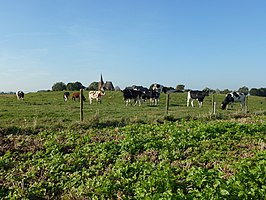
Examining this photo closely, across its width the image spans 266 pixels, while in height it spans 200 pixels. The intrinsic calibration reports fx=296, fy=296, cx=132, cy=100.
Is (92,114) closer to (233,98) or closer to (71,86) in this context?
(233,98)

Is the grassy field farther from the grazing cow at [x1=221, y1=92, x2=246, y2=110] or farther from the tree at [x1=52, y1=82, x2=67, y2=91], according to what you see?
the tree at [x1=52, y1=82, x2=67, y2=91]

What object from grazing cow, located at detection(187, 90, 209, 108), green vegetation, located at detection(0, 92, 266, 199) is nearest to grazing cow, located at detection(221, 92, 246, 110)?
grazing cow, located at detection(187, 90, 209, 108)

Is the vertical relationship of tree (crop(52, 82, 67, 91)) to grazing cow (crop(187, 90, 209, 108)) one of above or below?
above

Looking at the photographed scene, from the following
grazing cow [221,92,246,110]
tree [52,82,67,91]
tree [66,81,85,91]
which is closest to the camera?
grazing cow [221,92,246,110]

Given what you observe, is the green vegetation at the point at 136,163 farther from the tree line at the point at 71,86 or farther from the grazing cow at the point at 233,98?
the tree line at the point at 71,86

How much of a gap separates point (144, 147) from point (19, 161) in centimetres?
358

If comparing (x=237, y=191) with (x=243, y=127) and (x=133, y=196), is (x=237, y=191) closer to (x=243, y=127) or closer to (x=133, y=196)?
(x=133, y=196)

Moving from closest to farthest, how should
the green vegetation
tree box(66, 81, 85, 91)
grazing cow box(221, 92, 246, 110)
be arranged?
the green vegetation
grazing cow box(221, 92, 246, 110)
tree box(66, 81, 85, 91)

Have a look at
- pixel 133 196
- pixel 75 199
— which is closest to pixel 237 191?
pixel 133 196

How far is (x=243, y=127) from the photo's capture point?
11.4 meters

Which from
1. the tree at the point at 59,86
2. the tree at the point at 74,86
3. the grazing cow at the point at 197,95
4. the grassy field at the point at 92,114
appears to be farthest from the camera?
the tree at the point at 59,86

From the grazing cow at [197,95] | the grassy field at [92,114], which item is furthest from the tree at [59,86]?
the grassy field at [92,114]

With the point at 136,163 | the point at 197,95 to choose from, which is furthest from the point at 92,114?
the point at 197,95

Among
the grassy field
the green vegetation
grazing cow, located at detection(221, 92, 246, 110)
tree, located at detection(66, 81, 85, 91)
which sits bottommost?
the green vegetation
